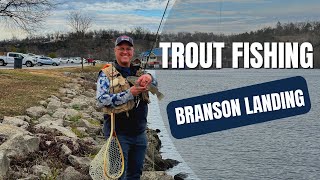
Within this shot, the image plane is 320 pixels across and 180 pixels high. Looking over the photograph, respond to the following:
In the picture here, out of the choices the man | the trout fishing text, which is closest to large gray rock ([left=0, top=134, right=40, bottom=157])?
the trout fishing text

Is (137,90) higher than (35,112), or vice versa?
(137,90)

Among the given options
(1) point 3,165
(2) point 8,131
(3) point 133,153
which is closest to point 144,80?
(3) point 133,153

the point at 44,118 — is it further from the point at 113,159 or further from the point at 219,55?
the point at 113,159

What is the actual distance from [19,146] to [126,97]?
12.3 ft

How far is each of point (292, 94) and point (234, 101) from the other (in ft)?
7.64

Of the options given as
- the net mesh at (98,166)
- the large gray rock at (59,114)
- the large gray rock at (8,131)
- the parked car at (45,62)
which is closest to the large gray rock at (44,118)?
the large gray rock at (59,114)

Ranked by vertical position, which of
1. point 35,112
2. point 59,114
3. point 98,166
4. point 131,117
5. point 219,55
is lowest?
point 59,114

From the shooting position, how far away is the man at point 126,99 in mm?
4523

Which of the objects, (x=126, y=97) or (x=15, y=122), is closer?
(x=126, y=97)

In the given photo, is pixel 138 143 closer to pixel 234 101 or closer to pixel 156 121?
pixel 234 101

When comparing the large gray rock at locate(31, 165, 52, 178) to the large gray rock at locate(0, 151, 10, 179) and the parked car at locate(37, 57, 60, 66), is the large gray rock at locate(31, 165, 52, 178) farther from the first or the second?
the parked car at locate(37, 57, 60, 66)

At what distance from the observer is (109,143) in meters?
4.75

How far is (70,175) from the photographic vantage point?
7.35 m

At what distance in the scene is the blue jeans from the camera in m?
4.81
